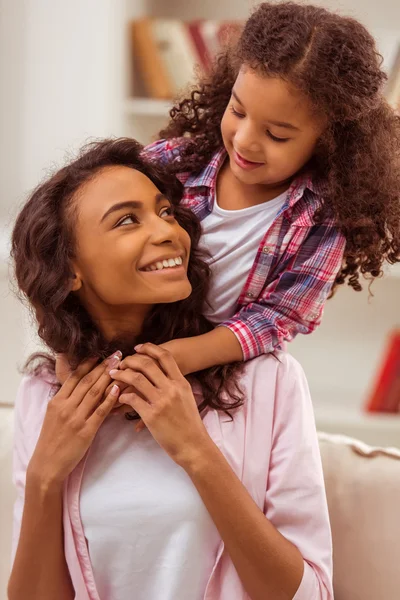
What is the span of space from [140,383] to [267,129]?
1.50 feet

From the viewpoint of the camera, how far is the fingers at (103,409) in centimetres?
134

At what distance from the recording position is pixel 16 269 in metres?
1.41

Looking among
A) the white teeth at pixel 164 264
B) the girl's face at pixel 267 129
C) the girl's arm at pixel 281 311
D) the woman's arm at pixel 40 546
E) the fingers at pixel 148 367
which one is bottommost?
the woman's arm at pixel 40 546

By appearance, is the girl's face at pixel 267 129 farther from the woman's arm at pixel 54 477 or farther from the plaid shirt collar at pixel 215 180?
the woman's arm at pixel 54 477

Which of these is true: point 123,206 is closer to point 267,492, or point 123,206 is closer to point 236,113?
point 236,113

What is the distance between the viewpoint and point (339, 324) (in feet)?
11.5

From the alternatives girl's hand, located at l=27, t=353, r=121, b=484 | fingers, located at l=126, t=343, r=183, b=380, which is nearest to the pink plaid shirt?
fingers, located at l=126, t=343, r=183, b=380

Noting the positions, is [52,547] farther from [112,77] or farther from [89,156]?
[112,77]

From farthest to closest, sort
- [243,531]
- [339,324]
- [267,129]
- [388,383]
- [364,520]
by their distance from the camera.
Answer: [339,324] → [388,383] → [364,520] → [267,129] → [243,531]

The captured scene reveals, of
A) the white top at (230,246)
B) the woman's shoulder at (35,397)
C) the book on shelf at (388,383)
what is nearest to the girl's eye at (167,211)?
the white top at (230,246)

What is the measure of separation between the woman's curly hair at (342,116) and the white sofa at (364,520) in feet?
1.05

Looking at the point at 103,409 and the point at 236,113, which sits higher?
the point at 236,113

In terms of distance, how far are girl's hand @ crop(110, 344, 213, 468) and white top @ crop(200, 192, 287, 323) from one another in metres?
0.22

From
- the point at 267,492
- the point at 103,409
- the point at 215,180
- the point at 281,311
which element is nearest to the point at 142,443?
the point at 103,409
